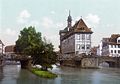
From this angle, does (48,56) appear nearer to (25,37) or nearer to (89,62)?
(89,62)

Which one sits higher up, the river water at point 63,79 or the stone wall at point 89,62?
the stone wall at point 89,62

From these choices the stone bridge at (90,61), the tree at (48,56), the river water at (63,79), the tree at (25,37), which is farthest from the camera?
the tree at (25,37)

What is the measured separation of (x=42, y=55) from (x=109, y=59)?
4475 cm

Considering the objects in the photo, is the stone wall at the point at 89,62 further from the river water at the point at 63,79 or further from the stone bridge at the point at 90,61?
the river water at the point at 63,79

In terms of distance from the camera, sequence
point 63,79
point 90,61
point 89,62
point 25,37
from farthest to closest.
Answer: point 25,37, point 90,61, point 89,62, point 63,79

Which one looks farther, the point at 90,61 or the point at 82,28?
the point at 82,28

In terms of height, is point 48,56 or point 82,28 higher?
point 82,28

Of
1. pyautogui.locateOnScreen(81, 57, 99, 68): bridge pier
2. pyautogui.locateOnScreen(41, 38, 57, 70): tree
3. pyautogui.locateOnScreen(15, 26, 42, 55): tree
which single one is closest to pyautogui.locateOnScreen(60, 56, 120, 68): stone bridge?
pyautogui.locateOnScreen(81, 57, 99, 68): bridge pier

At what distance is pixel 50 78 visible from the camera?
60.4m

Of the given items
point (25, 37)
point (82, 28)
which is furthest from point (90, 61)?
point (25, 37)

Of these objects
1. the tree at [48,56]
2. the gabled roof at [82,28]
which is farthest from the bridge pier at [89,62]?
the tree at [48,56]

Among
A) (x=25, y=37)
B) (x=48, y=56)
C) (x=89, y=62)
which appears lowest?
(x=89, y=62)

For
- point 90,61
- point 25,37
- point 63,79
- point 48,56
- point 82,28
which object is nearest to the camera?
point 63,79

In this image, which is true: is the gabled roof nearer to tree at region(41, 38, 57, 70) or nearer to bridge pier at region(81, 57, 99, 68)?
bridge pier at region(81, 57, 99, 68)
